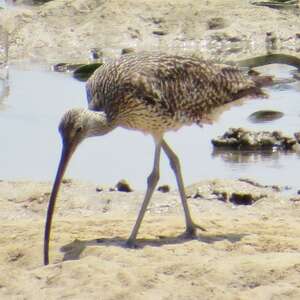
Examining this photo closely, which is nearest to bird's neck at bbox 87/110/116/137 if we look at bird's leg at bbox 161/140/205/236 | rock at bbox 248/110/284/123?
bird's leg at bbox 161/140/205/236

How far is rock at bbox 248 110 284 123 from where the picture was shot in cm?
1401

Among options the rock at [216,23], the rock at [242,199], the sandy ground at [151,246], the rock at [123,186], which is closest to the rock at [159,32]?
the rock at [216,23]

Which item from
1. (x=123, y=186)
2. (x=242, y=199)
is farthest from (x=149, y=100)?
(x=123, y=186)

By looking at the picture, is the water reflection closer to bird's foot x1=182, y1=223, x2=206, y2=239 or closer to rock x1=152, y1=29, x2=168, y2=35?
bird's foot x1=182, y1=223, x2=206, y2=239

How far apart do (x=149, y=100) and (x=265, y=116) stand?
5078 millimetres

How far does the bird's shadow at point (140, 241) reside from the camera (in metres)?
8.98

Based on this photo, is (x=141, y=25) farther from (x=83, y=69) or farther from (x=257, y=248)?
(x=257, y=248)

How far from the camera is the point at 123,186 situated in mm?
11445

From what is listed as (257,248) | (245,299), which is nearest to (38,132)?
(257,248)

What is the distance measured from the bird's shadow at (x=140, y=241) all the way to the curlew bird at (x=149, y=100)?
0.09m

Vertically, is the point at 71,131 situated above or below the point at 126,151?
above

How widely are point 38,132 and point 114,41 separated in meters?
5.28

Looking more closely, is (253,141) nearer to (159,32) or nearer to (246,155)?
(246,155)

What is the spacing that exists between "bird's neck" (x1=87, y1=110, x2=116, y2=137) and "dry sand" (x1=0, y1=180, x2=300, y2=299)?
785mm
